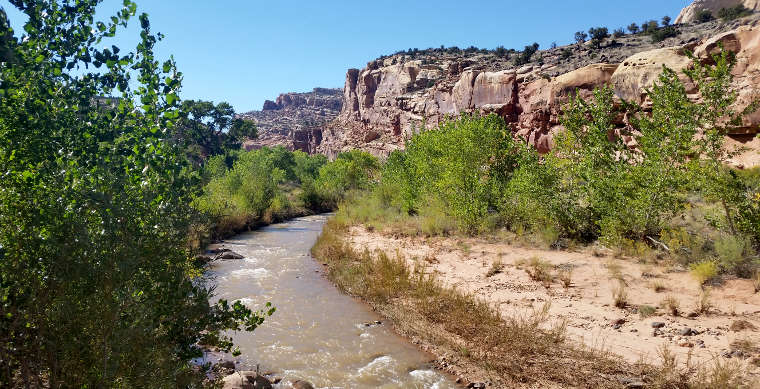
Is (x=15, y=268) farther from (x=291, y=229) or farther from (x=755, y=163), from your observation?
(x=755, y=163)

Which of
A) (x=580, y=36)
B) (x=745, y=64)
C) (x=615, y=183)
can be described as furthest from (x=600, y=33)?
(x=615, y=183)

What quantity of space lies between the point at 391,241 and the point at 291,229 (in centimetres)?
931

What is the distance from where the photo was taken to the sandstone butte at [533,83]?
18.5 metres

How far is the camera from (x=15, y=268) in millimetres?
2633

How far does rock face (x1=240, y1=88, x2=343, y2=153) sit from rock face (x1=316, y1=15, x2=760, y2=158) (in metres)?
22.9

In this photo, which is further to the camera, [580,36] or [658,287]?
[580,36]

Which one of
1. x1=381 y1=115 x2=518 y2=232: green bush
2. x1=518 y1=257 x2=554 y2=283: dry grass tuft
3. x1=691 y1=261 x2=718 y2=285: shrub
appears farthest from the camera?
x1=381 y1=115 x2=518 y2=232: green bush

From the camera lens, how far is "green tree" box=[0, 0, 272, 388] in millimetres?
2738

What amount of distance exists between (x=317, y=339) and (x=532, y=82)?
31273mm

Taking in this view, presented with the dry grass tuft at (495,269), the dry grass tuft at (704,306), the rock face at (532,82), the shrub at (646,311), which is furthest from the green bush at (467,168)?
the dry grass tuft at (704,306)

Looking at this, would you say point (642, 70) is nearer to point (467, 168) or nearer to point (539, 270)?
point (467, 168)

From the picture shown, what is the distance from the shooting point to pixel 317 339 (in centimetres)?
783

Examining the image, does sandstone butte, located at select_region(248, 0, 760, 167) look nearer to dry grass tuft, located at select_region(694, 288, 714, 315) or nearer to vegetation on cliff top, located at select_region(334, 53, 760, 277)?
vegetation on cliff top, located at select_region(334, 53, 760, 277)

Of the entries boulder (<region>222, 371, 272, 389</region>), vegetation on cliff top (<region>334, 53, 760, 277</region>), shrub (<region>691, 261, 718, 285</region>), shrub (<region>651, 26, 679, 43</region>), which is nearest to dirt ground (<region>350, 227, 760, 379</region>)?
shrub (<region>691, 261, 718, 285</region>)
